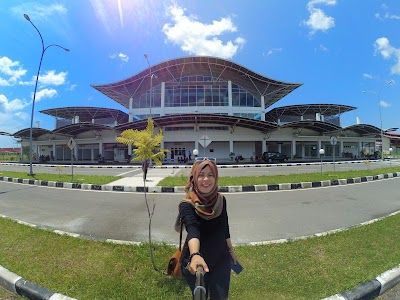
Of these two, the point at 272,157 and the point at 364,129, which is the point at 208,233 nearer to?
the point at 272,157

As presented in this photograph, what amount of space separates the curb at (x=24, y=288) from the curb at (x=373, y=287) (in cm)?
318

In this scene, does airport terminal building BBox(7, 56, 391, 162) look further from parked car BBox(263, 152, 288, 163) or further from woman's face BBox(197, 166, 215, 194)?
woman's face BBox(197, 166, 215, 194)

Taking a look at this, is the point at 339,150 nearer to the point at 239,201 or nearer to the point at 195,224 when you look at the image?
the point at 239,201

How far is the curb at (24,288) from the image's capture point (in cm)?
285

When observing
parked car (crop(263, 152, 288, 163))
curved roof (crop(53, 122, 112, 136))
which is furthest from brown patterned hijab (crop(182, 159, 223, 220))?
curved roof (crop(53, 122, 112, 136))

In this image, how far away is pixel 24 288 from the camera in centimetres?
305

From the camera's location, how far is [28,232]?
5.02 meters

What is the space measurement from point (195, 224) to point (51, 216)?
252 inches

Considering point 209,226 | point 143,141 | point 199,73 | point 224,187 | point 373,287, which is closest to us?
point 209,226

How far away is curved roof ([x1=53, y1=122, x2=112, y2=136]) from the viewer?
3697 centimetres

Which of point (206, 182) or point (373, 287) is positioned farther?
point (373, 287)

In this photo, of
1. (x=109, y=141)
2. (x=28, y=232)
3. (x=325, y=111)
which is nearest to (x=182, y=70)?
(x=109, y=141)

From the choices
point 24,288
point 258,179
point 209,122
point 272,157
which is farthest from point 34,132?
point 24,288

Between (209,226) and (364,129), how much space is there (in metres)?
51.0
